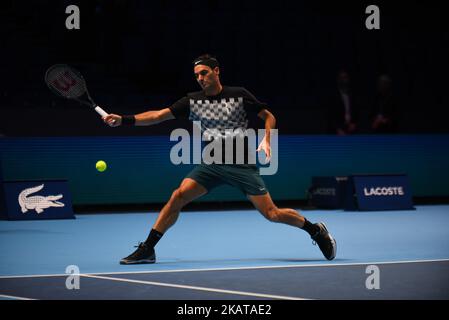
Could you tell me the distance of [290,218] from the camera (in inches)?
363

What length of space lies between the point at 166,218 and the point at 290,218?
50.0 inches

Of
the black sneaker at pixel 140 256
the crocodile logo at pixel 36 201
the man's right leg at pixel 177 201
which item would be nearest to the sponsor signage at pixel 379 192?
the crocodile logo at pixel 36 201

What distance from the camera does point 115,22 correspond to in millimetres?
18422

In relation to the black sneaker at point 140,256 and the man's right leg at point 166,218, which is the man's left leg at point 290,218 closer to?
the man's right leg at point 166,218

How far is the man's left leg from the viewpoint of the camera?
916 cm

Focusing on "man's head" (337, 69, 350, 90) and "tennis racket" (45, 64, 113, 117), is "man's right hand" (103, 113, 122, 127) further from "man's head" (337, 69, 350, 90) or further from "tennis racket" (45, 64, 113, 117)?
"man's head" (337, 69, 350, 90)

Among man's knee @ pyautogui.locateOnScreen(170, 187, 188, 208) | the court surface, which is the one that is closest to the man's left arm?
man's knee @ pyautogui.locateOnScreen(170, 187, 188, 208)

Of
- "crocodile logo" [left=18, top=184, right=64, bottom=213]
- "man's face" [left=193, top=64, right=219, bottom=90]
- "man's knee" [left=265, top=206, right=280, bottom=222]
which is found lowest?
"crocodile logo" [left=18, top=184, right=64, bottom=213]

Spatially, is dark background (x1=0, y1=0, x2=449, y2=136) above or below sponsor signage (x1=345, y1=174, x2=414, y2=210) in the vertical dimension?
above

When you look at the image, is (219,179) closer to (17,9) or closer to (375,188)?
(375,188)

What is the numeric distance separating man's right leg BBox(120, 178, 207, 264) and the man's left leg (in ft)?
2.02

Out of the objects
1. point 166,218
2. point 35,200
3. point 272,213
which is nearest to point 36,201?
point 35,200
